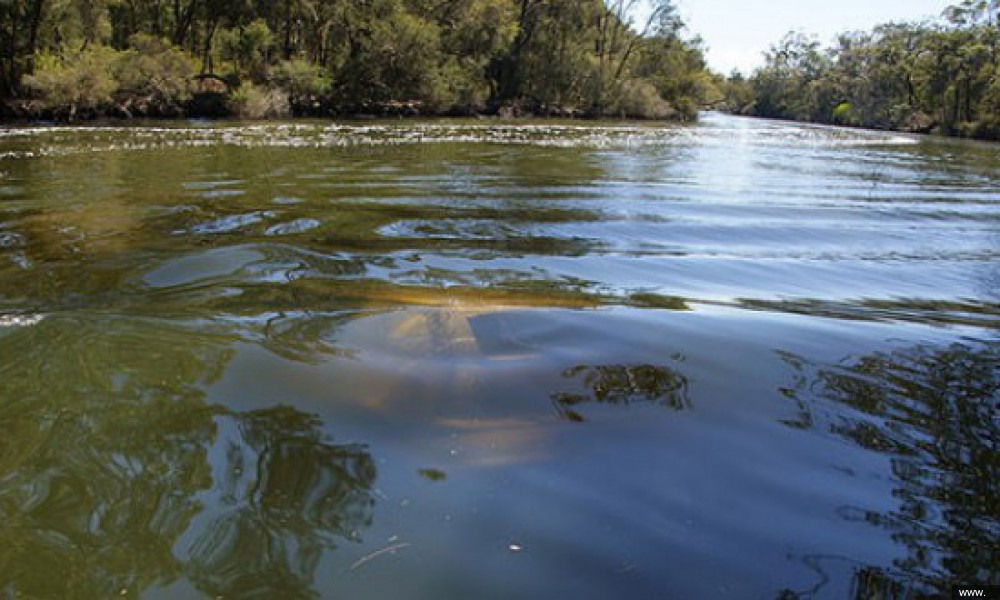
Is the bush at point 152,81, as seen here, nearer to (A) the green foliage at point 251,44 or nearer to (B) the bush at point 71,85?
(B) the bush at point 71,85

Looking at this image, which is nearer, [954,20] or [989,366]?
[989,366]

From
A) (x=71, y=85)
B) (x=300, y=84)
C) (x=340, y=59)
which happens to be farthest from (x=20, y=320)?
(x=340, y=59)

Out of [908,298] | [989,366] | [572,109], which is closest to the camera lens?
[989,366]

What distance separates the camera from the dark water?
2004 millimetres

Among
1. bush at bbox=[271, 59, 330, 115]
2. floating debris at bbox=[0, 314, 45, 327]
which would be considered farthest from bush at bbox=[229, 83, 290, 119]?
floating debris at bbox=[0, 314, 45, 327]

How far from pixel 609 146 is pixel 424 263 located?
689 inches

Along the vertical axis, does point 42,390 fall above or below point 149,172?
below

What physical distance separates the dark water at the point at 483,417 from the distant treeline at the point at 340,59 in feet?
89.8

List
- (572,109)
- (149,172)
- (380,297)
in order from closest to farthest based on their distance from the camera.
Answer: (380,297), (149,172), (572,109)

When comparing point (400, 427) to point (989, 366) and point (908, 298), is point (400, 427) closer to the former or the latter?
point (989, 366)

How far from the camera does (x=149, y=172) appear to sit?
1146cm

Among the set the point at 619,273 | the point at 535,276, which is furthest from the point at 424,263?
the point at 619,273

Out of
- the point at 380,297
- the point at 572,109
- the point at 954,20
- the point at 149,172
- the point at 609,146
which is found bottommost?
the point at 380,297

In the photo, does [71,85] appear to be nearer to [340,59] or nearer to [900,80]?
[340,59]
